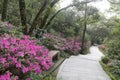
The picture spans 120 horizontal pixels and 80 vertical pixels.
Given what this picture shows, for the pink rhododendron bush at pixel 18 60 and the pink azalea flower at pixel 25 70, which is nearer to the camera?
the pink rhododendron bush at pixel 18 60

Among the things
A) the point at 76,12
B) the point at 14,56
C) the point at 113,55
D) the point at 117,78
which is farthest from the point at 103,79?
the point at 76,12

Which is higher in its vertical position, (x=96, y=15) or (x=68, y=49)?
(x=96, y=15)

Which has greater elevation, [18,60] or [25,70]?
[18,60]

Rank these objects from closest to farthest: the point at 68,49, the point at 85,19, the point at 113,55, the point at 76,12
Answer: the point at 113,55 → the point at 68,49 → the point at 85,19 → the point at 76,12

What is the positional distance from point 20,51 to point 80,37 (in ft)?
57.2

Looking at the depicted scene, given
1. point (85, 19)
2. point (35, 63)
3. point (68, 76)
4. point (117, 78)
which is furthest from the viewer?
point (85, 19)

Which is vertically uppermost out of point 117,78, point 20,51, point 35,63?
point 20,51

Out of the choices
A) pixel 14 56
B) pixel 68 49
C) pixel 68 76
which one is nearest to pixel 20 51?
pixel 14 56

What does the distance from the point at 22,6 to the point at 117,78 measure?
189 inches

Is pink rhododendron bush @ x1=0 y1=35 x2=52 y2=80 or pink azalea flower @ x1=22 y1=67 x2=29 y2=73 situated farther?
pink azalea flower @ x1=22 y1=67 x2=29 y2=73

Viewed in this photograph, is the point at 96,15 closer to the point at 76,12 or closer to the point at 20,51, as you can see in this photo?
the point at 76,12

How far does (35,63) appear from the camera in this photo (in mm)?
4375

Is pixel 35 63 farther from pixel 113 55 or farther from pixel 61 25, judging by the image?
pixel 61 25

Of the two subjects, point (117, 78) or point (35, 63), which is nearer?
point (35, 63)
